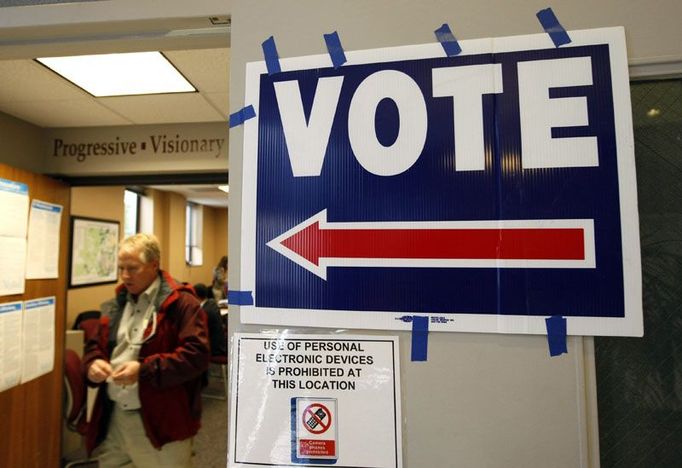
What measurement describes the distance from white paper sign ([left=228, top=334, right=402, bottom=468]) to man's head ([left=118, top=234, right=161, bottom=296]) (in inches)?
49.0

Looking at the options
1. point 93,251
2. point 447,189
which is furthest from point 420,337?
point 93,251

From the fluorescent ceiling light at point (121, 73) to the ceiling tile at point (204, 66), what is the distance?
0.05m

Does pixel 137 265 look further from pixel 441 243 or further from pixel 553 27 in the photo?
pixel 553 27

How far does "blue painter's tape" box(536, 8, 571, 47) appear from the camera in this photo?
72 centimetres

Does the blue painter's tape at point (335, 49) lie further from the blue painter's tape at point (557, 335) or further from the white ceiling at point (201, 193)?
the white ceiling at point (201, 193)

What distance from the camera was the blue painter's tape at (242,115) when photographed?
80cm

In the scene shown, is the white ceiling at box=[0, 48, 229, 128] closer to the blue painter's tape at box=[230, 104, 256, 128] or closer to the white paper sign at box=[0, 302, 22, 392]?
the blue painter's tape at box=[230, 104, 256, 128]

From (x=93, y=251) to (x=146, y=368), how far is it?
119 inches

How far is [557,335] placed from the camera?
685 millimetres

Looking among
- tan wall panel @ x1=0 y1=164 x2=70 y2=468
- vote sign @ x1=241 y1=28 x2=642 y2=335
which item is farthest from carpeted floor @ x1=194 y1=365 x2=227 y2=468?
vote sign @ x1=241 y1=28 x2=642 y2=335

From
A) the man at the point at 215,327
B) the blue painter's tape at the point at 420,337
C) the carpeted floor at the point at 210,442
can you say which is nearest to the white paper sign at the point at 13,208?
the carpeted floor at the point at 210,442

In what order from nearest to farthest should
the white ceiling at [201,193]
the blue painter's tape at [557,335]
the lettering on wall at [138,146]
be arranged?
the blue painter's tape at [557,335]
the lettering on wall at [138,146]
the white ceiling at [201,193]

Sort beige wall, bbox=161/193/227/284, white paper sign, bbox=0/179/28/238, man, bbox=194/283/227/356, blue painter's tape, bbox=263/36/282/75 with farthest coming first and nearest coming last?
1. beige wall, bbox=161/193/227/284
2. man, bbox=194/283/227/356
3. white paper sign, bbox=0/179/28/238
4. blue painter's tape, bbox=263/36/282/75

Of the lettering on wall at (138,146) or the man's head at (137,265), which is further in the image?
the lettering on wall at (138,146)
